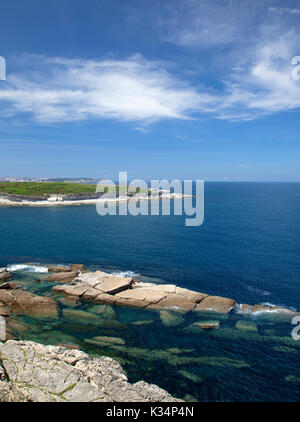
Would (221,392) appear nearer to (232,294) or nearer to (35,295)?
(232,294)

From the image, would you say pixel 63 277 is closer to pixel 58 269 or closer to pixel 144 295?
pixel 58 269

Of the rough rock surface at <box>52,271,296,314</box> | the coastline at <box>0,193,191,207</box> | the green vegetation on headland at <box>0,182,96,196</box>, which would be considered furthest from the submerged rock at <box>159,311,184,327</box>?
the green vegetation on headland at <box>0,182,96,196</box>

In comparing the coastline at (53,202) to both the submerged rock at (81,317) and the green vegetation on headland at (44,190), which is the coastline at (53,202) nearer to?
the green vegetation on headland at (44,190)

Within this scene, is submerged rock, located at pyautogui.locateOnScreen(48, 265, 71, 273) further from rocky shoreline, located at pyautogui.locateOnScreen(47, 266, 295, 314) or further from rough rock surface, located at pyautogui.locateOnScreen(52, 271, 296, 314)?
rough rock surface, located at pyautogui.locateOnScreen(52, 271, 296, 314)

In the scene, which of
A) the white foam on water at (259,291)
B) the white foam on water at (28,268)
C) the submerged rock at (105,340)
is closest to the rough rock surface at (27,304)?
the submerged rock at (105,340)

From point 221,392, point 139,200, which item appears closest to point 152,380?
point 221,392
